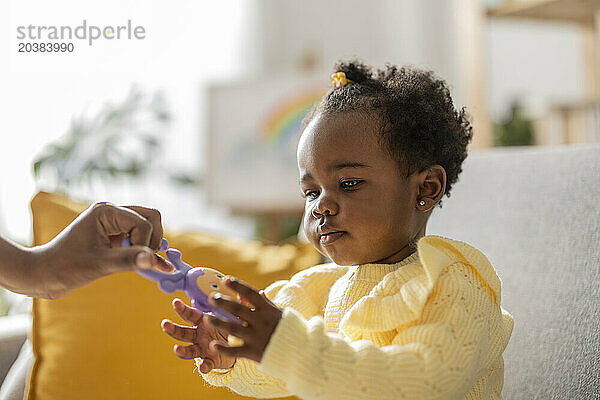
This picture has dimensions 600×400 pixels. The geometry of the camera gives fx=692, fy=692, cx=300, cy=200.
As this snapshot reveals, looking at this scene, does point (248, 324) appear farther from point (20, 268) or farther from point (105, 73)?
point (105, 73)

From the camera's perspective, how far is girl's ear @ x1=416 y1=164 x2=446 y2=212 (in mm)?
974

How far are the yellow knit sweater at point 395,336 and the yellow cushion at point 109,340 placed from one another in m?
0.20

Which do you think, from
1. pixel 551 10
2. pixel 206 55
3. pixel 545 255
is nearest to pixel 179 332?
pixel 545 255

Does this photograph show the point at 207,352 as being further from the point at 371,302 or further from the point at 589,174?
the point at 589,174

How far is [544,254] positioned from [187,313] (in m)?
0.56

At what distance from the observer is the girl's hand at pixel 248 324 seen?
73cm

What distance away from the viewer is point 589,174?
1.07 m

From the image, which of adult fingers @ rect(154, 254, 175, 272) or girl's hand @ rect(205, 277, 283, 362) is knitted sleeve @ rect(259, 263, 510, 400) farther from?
adult fingers @ rect(154, 254, 175, 272)

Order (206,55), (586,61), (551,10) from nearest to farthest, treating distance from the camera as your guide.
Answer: (551,10)
(586,61)
(206,55)

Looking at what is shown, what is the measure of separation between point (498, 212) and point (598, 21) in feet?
4.56

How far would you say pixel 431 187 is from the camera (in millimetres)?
979

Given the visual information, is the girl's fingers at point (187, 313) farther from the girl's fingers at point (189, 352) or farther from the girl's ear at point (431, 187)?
the girl's ear at point (431, 187)

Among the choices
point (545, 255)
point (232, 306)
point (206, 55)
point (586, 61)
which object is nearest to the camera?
point (232, 306)

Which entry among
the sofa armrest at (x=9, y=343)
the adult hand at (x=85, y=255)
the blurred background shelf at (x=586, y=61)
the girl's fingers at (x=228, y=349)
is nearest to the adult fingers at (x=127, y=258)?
the adult hand at (x=85, y=255)
